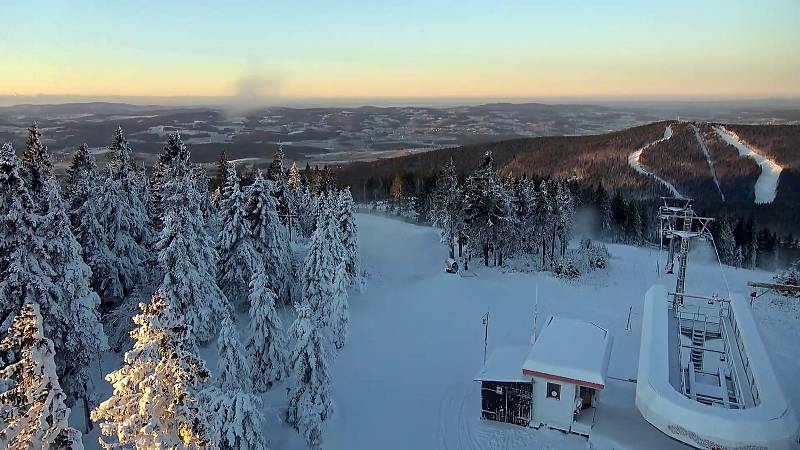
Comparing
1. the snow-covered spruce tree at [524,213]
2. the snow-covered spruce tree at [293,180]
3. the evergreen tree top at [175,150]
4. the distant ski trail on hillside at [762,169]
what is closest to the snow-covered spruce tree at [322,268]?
the evergreen tree top at [175,150]

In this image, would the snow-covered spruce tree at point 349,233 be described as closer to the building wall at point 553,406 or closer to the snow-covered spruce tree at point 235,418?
the building wall at point 553,406

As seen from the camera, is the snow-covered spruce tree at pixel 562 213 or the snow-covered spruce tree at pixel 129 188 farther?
the snow-covered spruce tree at pixel 562 213

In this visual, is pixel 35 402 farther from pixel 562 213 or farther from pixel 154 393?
pixel 562 213

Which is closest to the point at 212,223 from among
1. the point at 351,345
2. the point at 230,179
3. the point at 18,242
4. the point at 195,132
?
the point at 230,179

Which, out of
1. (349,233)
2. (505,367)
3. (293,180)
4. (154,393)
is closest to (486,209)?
(349,233)

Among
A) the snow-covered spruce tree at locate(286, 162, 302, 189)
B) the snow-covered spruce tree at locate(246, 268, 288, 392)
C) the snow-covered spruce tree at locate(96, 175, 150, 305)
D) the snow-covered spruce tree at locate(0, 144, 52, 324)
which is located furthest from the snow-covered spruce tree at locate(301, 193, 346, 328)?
the snow-covered spruce tree at locate(286, 162, 302, 189)

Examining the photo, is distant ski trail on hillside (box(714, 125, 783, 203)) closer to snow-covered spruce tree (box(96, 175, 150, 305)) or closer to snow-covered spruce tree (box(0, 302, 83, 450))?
snow-covered spruce tree (box(96, 175, 150, 305))
